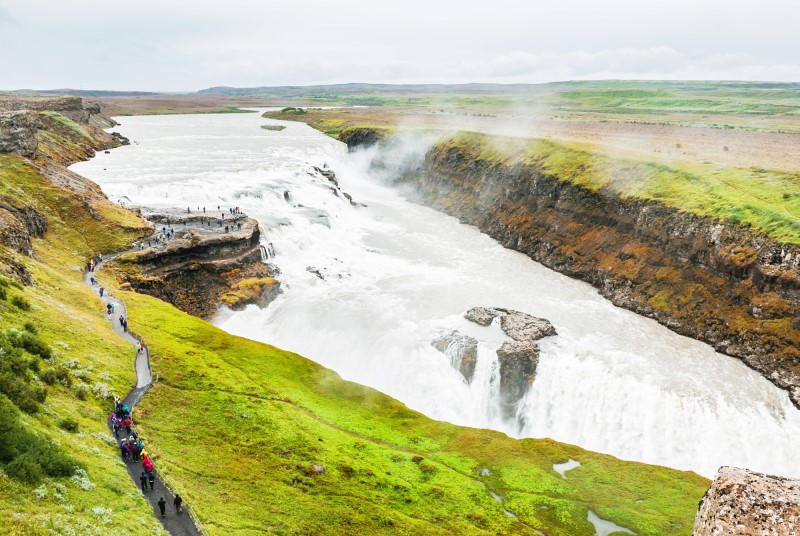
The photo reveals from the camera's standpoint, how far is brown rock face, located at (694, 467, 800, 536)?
13625mm

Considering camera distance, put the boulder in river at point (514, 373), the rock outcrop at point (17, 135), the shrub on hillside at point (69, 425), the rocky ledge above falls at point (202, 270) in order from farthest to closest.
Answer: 1. the rock outcrop at point (17, 135)
2. the rocky ledge above falls at point (202, 270)
3. the boulder in river at point (514, 373)
4. the shrub on hillside at point (69, 425)

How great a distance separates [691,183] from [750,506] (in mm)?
69232

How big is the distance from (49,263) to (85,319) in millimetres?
16514

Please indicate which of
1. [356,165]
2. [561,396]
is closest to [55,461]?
[561,396]

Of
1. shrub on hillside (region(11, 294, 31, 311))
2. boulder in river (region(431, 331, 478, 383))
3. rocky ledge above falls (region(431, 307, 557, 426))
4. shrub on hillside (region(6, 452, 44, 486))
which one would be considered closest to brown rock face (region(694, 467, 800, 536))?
shrub on hillside (region(6, 452, 44, 486))

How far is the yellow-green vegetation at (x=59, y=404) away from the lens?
1950 centimetres

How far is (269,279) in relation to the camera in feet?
217

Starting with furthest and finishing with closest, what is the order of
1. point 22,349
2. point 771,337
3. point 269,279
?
point 269,279
point 771,337
point 22,349

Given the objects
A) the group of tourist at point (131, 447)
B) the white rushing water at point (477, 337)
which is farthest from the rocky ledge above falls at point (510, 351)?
the group of tourist at point (131, 447)

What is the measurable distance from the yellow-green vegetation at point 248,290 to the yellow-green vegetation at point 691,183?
5104cm

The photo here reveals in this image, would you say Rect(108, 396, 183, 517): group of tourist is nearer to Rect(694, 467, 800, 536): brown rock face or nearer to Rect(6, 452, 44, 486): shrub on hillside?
Rect(6, 452, 44, 486): shrub on hillside

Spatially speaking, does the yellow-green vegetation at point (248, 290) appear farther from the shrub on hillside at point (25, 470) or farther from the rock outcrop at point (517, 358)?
the shrub on hillside at point (25, 470)

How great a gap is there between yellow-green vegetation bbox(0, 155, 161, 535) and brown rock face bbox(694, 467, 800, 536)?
20.3 m

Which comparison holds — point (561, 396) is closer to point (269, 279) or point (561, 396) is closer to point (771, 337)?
point (771, 337)
